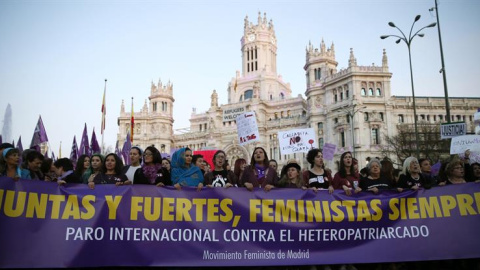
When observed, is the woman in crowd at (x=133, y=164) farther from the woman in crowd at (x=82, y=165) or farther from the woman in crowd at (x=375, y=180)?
the woman in crowd at (x=375, y=180)

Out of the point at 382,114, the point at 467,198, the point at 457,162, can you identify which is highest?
the point at 382,114

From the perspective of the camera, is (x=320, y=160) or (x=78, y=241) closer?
(x=78, y=241)

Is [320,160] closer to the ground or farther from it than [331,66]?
closer to the ground

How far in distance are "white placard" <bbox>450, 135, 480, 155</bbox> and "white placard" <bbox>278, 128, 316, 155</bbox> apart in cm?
538

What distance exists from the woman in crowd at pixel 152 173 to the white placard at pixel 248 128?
23.9 feet

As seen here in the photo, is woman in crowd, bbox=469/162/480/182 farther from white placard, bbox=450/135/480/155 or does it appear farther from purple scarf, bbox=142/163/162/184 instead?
purple scarf, bbox=142/163/162/184

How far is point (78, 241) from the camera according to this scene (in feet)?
21.7

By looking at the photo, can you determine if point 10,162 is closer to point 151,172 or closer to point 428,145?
point 151,172

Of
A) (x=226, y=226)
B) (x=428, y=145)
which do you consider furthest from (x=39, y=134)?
(x=428, y=145)

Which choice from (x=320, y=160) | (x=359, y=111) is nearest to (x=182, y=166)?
(x=320, y=160)

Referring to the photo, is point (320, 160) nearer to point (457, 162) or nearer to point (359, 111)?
point (457, 162)

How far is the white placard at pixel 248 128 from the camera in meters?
14.9

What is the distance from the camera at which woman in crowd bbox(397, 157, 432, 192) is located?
8.15 metres

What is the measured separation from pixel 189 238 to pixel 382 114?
165 ft
